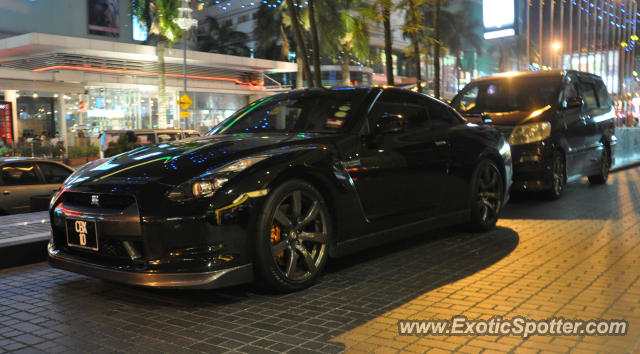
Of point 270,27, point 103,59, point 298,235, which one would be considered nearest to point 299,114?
point 298,235

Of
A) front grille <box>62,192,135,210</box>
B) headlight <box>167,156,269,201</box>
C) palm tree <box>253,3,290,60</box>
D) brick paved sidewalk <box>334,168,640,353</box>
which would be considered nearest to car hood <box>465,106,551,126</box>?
brick paved sidewalk <box>334,168,640,353</box>

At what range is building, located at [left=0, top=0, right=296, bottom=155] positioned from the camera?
95.7ft

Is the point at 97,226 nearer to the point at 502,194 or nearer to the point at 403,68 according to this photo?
the point at 502,194

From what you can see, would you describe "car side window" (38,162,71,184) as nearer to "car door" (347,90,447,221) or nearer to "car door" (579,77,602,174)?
"car door" (347,90,447,221)

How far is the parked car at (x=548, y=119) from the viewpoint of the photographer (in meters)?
8.80

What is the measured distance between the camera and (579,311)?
3.89 m

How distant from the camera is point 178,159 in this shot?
425cm

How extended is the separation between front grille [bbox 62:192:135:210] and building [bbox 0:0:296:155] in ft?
83.9

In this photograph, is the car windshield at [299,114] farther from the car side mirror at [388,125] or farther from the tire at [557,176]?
the tire at [557,176]

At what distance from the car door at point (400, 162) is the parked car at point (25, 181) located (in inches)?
229

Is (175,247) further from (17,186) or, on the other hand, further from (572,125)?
(572,125)

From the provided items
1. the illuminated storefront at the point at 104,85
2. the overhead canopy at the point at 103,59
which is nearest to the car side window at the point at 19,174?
the illuminated storefront at the point at 104,85

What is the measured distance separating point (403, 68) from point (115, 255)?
237 feet

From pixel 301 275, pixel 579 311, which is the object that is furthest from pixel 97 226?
pixel 579 311
